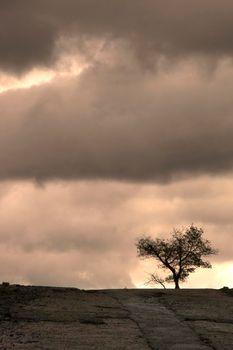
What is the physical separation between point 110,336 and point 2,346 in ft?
12.9

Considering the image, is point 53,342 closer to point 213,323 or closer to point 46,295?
point 213,323

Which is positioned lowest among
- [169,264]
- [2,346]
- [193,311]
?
[2,346]

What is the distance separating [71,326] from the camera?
24.5 meters

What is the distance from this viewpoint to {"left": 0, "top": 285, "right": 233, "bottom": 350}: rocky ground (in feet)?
70.4

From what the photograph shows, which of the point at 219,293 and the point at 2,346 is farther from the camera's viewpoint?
the point at 219,293

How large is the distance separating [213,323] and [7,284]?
47.0 ft

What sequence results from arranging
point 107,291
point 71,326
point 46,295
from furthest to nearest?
point 107,291 → point 46,295 → point 71,326

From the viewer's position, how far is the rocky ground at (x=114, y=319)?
21.5 meters

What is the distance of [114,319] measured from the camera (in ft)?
86.1

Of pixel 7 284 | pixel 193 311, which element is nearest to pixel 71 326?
pixel 193 311

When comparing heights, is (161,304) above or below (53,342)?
above

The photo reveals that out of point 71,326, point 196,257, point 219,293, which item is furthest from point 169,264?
point 71,326

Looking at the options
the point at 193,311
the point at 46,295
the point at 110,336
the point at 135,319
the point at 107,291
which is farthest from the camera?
the point at 107,291

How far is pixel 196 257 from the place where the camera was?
64.6 meters
